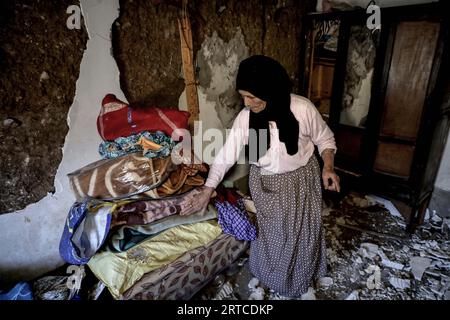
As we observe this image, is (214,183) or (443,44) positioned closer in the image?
(214,183)

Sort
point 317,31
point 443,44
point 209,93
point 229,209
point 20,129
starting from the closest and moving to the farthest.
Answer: point 20,129, point 229,209, point 443,44, point 209,93, point 317,31

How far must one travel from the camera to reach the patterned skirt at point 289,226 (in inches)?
74.7

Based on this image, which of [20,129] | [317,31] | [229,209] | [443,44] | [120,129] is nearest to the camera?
[20,129]

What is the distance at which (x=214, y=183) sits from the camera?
1.93 meters

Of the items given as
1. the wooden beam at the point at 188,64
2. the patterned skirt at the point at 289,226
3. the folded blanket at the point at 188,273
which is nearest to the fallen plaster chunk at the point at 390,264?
the patterned skirt at the point at 289,226

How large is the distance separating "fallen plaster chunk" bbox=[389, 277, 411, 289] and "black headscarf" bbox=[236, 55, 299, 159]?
1.40 metres

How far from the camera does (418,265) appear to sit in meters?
2.40

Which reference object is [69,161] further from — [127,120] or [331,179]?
[331,179]

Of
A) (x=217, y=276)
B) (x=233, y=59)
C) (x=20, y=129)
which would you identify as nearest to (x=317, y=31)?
(x=233, y=59)

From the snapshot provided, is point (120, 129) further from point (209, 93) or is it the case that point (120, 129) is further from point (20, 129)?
point (209, 93)

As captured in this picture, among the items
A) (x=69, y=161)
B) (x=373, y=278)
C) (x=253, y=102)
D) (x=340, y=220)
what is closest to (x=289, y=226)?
(x=253, y=102)

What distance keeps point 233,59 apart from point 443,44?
5.54 feet

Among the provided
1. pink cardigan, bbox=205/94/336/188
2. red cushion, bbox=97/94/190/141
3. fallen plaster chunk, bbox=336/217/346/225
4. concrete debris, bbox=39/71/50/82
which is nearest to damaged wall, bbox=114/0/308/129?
red cushion, bbox=97/94/190/141

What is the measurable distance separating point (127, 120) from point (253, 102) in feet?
2.62
